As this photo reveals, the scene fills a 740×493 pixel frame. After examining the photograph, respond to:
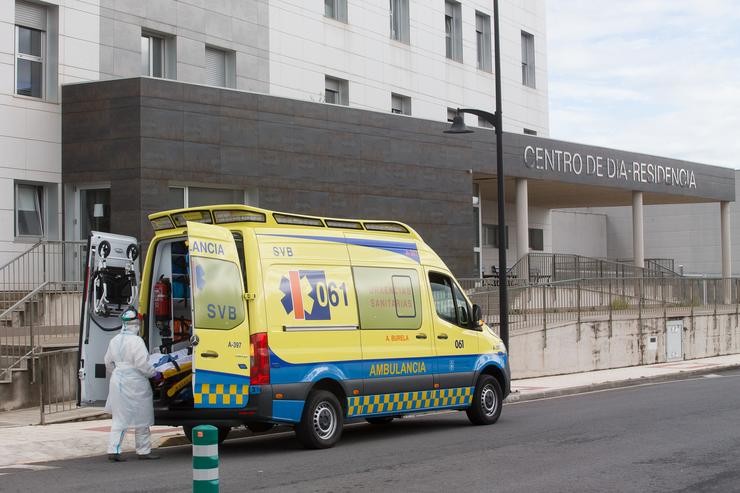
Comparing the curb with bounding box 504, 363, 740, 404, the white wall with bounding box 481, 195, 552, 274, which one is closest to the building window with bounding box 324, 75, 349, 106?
the white wall with bounding box 481, 195, 552, 274

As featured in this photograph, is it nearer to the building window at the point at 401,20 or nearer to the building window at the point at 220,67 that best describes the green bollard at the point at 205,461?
the building window at the point at 220,67

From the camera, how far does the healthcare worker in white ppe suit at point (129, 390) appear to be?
12.2 m

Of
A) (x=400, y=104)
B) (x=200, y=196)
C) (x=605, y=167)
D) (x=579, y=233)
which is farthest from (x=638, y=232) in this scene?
(x=200, y=196)

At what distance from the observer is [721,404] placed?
59.1ft

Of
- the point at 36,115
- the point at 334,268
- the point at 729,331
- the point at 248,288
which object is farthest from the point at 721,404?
the point at 729,331

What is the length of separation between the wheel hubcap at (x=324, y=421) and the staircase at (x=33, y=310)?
Answer: 19.2 feet

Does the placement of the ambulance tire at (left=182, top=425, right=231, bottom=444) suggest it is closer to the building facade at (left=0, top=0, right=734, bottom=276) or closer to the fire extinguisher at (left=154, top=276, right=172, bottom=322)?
the fire extinguisher at (left=154, top=276, right=172, bottom=322)

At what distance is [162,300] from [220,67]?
621 inches

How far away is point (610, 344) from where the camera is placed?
29.1 m

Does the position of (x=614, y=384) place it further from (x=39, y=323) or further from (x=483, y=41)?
(x=483, y=41)

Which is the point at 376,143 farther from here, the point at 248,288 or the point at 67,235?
the point at 248,288

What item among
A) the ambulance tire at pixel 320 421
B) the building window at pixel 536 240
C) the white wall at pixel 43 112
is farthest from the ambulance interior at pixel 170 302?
the building window at pixel 536 240

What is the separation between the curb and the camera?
817 inches

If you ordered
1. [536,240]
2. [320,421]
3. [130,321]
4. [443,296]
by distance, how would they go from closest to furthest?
[130,321] → [320,421] → [443,296] → [536,240]
